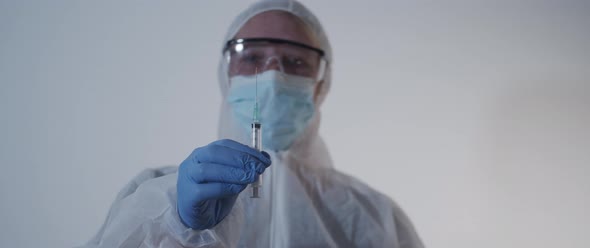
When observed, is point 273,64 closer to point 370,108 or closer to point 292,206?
point 292,206

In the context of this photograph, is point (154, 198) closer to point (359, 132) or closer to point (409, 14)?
point (359, 132)

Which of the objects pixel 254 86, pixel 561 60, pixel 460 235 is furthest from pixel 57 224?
pixel 561 60

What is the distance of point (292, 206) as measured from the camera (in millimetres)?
1125

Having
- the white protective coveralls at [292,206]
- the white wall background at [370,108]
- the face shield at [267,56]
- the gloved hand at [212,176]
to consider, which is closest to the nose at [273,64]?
the face shield at [267,56]

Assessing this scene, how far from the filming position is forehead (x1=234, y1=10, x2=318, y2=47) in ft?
4.12

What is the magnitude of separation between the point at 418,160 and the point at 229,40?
81 centimetres

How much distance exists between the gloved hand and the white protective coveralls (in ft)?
0.13

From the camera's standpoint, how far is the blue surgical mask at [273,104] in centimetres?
115

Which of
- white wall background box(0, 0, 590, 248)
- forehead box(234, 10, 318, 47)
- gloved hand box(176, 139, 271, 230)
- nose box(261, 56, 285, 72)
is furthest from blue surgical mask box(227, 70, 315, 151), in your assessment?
gloved hand box(176, 139, 271, 230)

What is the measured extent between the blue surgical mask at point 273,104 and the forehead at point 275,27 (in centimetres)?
14

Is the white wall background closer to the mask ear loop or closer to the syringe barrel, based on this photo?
the mask ear loop

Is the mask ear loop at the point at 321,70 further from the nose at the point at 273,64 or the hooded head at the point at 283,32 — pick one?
the nose at the point at 273,64

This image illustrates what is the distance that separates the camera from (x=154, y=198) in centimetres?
86

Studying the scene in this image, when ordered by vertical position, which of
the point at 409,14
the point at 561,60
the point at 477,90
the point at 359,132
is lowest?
the point at 359,132
